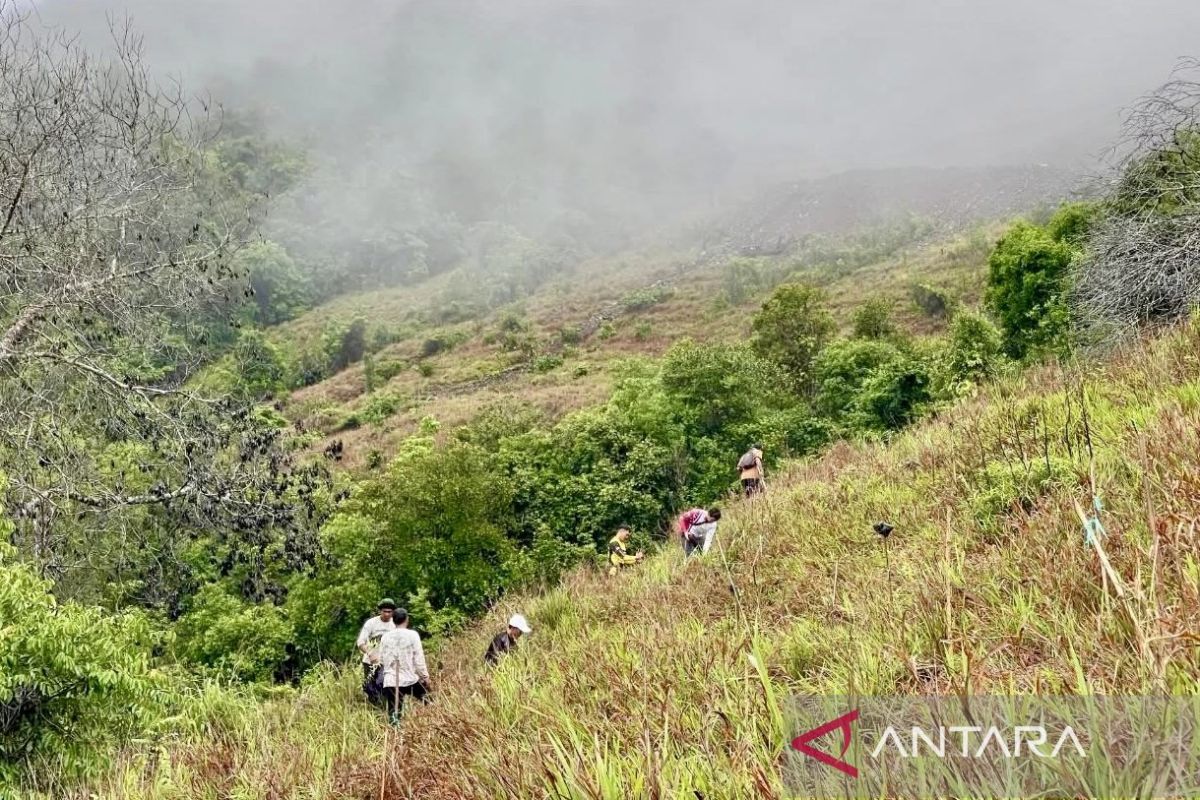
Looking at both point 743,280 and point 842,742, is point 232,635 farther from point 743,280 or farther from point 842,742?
point 743,280

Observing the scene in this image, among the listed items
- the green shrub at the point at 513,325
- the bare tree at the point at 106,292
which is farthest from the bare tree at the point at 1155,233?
the green shrub at the point at 513,325

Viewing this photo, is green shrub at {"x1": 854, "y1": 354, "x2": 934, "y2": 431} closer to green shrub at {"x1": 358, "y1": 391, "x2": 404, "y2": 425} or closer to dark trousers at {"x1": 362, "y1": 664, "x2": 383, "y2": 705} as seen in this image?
dark trousers at {"x1": 362, "y1": 664, "x2": 383, "y2": 705}

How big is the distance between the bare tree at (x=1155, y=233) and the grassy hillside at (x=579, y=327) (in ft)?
82.0

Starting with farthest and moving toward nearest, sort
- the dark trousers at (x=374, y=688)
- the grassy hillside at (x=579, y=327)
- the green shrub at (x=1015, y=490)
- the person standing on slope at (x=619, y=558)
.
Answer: the grassy hillside at (x=579, y=327), the person standing on slope at (x=619, y=558), the dark trousers at (x=374, y=688), the green shrub at (x=1015, y=490)

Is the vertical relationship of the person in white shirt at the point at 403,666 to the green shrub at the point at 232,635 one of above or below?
above

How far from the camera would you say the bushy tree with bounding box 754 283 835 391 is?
24109 mm

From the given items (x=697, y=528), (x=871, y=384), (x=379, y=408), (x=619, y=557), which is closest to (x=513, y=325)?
(x=379, y=408)

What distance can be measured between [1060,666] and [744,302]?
59.9m

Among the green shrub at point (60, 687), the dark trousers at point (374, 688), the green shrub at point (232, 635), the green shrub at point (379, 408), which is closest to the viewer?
the green shrub at point (60, 687)

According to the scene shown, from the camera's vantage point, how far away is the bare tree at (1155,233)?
7.04m

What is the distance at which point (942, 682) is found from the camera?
6.32 ft

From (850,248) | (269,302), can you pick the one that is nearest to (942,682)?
(850,248)


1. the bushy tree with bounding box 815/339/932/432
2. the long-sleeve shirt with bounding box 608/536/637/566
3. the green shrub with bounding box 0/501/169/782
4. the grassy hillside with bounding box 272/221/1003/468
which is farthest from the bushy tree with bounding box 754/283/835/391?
the green shrub with bounding box 0/501/169/782

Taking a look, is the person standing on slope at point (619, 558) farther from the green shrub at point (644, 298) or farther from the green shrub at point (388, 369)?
the green shrub at point (644, 298)
